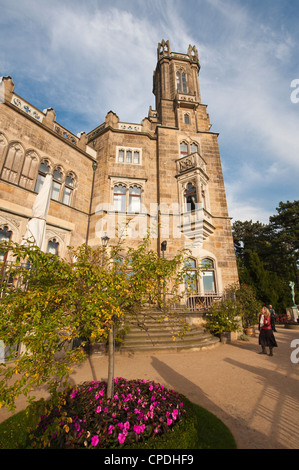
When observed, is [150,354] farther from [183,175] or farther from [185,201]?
[183,175]

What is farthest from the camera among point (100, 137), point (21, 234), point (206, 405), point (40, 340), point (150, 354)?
point (100, 137)

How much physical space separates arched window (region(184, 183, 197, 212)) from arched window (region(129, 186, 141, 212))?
10.7 ft

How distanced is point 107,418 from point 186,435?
105 cm

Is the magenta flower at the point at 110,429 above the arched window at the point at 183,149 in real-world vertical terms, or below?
below

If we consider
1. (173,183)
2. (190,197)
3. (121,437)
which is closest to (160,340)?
(121,437)

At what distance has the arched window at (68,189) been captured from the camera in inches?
501

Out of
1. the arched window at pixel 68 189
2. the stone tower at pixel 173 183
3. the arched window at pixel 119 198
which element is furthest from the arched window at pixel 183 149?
the arched window at pixel 68 189

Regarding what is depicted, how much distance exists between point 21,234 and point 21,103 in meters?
7.39

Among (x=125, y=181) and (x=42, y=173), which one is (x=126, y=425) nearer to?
(x=42, y=173)

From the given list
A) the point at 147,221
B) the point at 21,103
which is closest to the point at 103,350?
the point at 147,221

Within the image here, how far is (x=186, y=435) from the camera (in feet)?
8.38

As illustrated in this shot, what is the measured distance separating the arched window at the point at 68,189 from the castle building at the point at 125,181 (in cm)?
7

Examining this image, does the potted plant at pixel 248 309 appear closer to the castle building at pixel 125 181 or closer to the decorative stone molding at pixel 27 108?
the castle building at pixel 125 181
